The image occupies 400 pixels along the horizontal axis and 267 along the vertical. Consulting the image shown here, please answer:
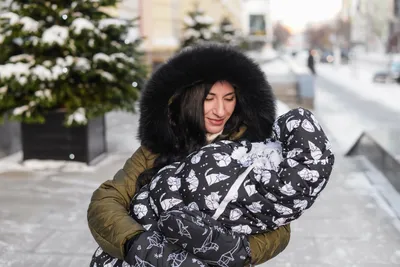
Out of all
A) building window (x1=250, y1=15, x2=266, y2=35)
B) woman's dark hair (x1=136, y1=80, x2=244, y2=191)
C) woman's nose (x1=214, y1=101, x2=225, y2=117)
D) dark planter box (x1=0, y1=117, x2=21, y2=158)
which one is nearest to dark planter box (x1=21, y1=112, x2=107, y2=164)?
dark planter box (x1=0, y1=117, x2=21, y2=158)

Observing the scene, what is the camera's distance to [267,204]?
6.16 feet

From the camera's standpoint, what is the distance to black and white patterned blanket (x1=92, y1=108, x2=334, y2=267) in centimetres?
182

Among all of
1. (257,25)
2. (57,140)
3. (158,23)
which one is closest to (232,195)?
(57,140)

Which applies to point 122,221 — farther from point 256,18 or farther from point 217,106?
point 256,18

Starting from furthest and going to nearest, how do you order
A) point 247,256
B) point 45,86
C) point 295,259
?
point 45,86, point 295,259, point 247,256

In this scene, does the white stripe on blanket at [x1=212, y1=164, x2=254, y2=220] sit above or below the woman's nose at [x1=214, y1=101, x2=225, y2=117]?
below

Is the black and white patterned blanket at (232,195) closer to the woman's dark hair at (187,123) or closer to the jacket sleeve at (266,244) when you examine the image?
the jacket sleeve at (266,244)

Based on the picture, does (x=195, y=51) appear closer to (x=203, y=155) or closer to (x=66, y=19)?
(x=203, y=155)

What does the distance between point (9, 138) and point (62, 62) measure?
182 centimetres

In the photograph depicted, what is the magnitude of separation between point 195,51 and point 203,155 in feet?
1.88

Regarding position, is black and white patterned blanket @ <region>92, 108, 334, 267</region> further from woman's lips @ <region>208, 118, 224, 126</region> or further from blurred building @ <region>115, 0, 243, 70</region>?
blurred building @ <region>115, 0, 243, 70</region>

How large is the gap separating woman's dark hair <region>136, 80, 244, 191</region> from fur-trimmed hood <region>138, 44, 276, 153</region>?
1.5 inches

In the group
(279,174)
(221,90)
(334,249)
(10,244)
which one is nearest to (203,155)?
(279,174)

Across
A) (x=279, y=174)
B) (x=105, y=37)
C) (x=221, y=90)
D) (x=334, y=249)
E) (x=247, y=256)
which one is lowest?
(x=334, y=249)
